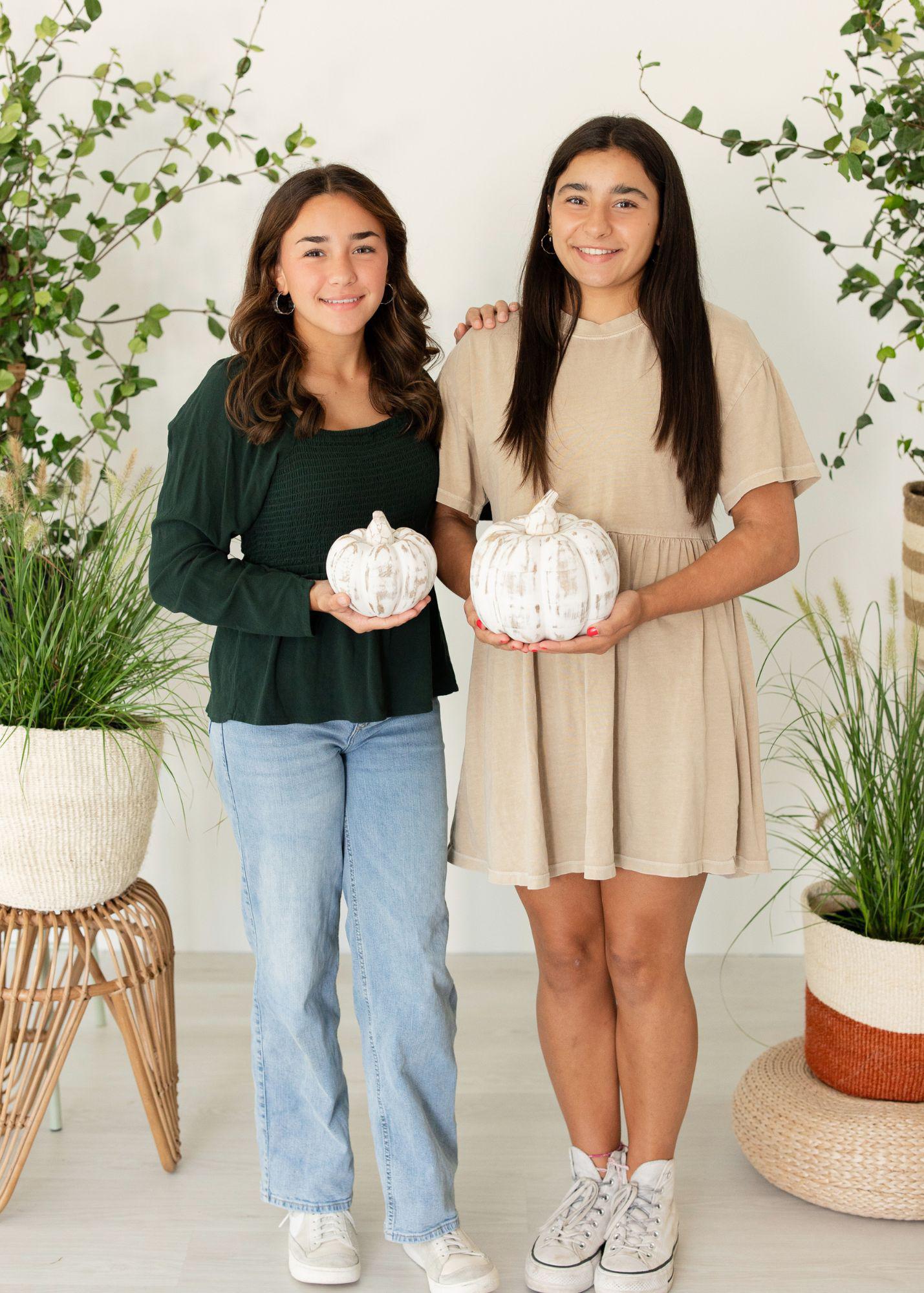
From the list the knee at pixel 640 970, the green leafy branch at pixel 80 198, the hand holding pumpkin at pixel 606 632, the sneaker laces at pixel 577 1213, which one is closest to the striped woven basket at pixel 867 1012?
the knee at pixel 640 970

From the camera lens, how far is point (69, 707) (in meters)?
2.00

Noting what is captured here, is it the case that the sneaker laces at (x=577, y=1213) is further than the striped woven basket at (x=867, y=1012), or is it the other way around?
the striped woven basket at (x=867, y=1012)

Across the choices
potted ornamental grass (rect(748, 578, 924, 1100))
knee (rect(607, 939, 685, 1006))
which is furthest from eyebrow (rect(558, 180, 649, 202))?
knee (rect(607, 939, 685, 1006))

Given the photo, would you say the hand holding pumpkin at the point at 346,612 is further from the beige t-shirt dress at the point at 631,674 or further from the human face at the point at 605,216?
the human face at the point at 605,216

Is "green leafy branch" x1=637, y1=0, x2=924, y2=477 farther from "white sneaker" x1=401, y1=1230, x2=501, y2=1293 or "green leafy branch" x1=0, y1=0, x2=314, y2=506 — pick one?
"white sneaker" x1=401, y1=1230, x2=501, y2=1293

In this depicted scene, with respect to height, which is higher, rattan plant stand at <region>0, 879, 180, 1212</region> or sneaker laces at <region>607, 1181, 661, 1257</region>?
rattan plant stand at <region>0, 879, 180, 1212</region>

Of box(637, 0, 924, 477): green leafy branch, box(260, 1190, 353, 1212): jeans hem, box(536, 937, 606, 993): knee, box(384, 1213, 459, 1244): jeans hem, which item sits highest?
box(637, 0, 924, 477): green leafy branch

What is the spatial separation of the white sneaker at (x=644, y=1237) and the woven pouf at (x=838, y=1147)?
22cm

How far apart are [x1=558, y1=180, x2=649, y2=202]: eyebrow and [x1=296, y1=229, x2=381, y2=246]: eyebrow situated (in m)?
0.28

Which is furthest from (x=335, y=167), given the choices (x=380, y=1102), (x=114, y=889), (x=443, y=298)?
(x=380, y=1102)

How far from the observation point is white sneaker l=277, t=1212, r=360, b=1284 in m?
1.84

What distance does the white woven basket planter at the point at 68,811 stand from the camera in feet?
6.38

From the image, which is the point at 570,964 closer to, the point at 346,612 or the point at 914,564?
the point at 346,612

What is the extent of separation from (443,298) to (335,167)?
1044 mm
